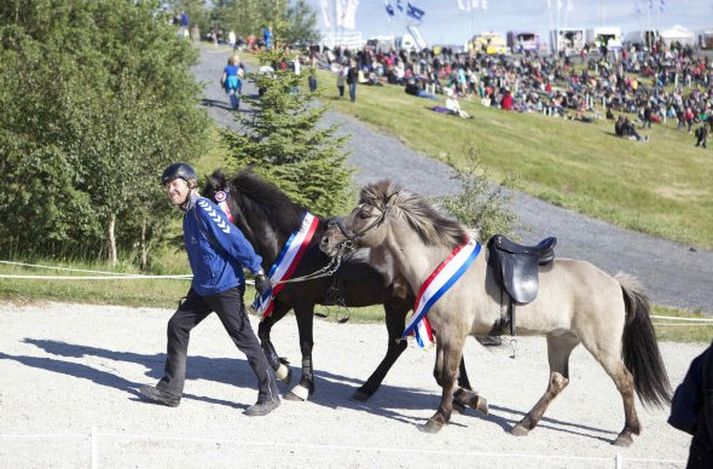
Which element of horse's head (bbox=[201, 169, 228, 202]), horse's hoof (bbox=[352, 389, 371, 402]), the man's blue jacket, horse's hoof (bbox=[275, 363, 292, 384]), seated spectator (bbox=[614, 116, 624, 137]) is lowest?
seated spectator (bbox=[614, 116, 624, 137])

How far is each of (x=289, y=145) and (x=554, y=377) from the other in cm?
1036

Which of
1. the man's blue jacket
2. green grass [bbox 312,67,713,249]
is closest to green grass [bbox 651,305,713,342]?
the man's blue jacket

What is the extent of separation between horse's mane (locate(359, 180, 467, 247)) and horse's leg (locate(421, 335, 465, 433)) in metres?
0.95

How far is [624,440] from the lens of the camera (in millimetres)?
9078

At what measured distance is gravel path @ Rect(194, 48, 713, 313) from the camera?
1004 inches

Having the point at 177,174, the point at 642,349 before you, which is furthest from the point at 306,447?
the point at 642,349

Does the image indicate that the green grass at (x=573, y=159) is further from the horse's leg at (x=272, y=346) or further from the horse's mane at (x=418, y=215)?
the horse's mane at (x=418, y=215)

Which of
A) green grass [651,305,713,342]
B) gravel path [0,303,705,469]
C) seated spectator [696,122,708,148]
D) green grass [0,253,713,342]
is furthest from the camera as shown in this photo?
seated spectator [696,122,708,148]

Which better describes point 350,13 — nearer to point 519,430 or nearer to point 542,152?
point 542,152

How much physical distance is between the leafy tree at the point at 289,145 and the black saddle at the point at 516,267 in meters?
9.61

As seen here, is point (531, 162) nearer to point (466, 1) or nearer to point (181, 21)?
point (181, 21)

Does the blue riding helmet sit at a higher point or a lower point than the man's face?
higher

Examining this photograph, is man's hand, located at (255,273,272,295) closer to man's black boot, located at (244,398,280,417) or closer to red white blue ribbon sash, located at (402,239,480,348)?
man's black boot, located at (244,398,280,417)

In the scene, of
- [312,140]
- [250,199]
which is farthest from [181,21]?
[250,199]
